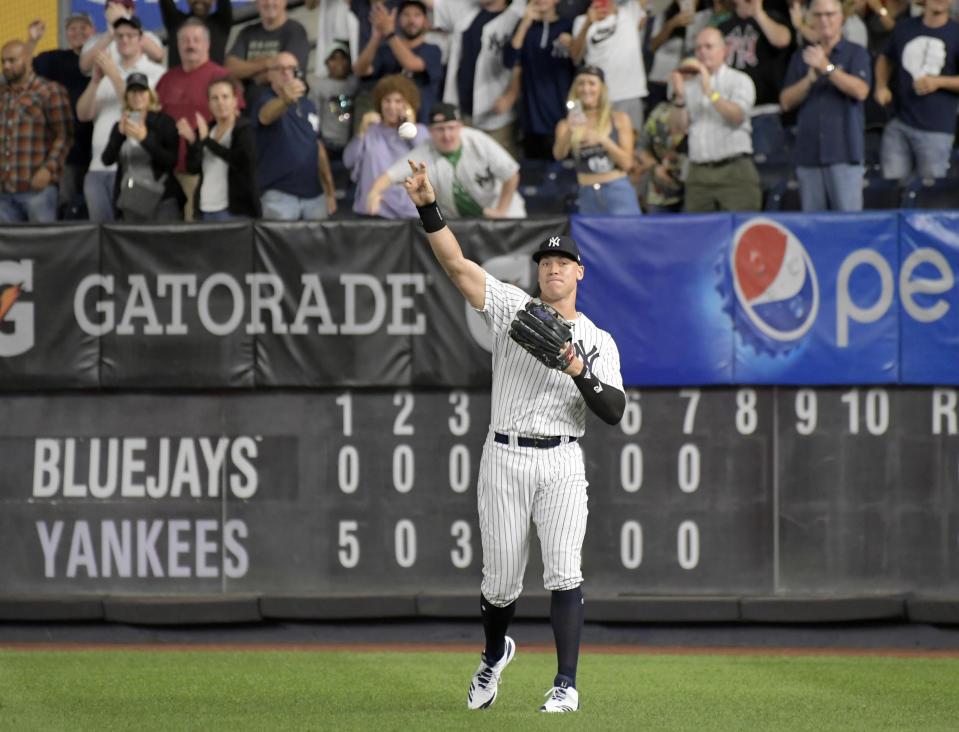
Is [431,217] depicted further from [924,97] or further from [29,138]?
[29,138]

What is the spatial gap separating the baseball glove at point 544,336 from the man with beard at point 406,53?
252 inches

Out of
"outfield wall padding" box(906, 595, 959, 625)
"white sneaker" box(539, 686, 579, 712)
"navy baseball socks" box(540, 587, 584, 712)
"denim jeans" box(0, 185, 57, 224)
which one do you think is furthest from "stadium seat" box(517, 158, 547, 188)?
"white sneaker" box(539, 686, 579, 712)

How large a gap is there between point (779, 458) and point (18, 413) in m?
5.18

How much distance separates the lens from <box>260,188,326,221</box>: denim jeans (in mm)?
11016

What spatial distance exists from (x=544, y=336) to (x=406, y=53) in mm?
6728

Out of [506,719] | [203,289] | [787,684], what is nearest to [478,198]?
[203,289]

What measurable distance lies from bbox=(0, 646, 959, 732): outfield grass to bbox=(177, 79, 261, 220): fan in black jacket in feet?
11.0

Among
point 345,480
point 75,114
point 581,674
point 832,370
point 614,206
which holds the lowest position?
point 581,674

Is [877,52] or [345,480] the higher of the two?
[877,52]

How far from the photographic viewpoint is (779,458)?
31.3 feet

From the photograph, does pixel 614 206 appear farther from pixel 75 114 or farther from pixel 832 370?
pixel 75 114

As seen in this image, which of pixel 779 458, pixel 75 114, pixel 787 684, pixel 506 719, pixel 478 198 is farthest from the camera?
pixel 75 114

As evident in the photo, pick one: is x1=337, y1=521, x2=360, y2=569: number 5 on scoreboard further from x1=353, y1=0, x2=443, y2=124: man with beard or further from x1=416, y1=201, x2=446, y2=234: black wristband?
x1=353, y1=0, x2=443, y2=124: man with beard

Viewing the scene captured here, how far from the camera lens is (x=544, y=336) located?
6066 millimetres
